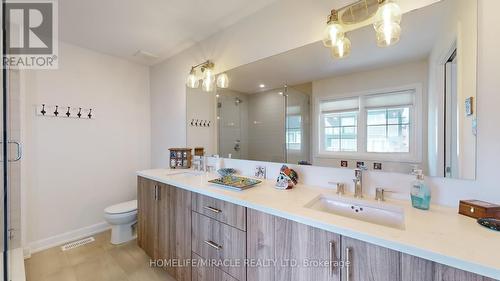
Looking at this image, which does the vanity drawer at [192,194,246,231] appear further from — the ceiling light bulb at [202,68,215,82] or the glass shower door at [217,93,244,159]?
the ceiling light bulb at [202,68,215,82]

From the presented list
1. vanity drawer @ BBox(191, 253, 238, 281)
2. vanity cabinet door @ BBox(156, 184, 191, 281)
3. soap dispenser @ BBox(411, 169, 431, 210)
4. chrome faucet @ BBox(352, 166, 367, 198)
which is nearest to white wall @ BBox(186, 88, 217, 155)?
vanity cabinet door @ BBox(156, 184, 191, 281)

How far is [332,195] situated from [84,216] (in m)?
2.96

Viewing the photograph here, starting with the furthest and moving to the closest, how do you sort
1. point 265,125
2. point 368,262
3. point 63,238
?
point 63,238 < point 265,125 < point 368,262

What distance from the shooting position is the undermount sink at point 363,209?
1.08 meters

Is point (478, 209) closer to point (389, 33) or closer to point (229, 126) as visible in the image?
point (389, 33)

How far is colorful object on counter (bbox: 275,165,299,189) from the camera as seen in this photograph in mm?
1481

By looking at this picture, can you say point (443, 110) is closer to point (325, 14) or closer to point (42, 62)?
point (325, 14)

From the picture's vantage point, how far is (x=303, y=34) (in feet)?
5.11

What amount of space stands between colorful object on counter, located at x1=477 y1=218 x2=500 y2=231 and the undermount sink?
10.7 inches

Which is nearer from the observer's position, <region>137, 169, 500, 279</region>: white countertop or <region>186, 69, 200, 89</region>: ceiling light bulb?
<region>137, 169, 500, 279</region>: white countertop

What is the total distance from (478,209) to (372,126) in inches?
23.7

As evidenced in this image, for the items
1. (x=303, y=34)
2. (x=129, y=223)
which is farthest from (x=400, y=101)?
(x=129, y=223)

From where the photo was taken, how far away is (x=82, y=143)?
253 centimetres

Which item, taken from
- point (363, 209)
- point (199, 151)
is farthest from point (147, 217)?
point (363, 209)
